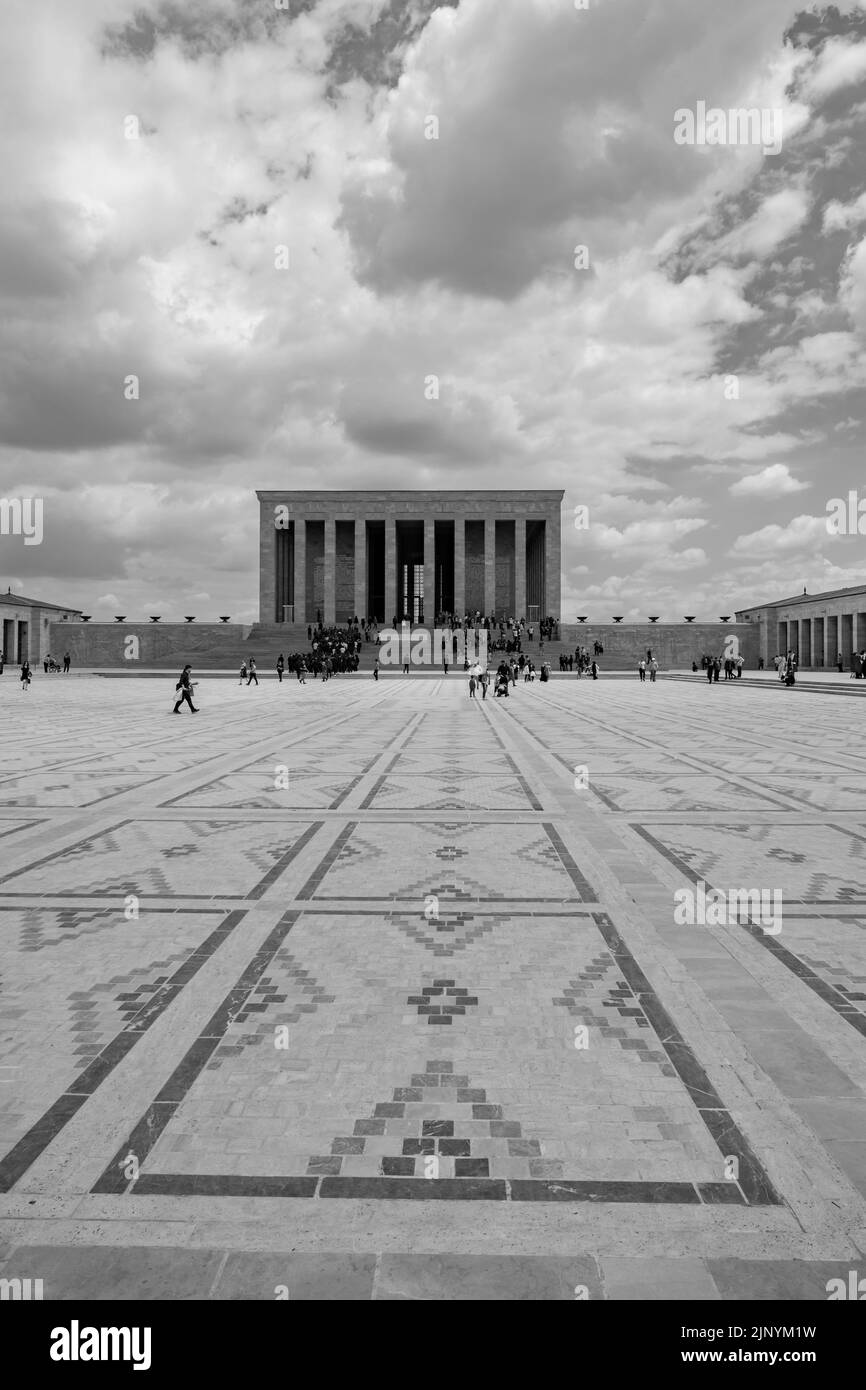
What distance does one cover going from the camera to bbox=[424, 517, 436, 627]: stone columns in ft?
196

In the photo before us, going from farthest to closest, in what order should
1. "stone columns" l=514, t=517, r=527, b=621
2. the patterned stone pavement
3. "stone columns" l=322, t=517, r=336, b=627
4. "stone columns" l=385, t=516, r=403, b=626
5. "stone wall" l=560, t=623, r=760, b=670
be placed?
"stone columns" l=514, t=517, r=527, b=621
"stone columns" l=322, t=517, r=336, b=627
"stone columns" l=385, t=516, r=403, b=626
"stone wall" l=560, t=623, r=760, b=670
the patterned stone pavement

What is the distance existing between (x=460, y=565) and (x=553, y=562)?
23.9 feet

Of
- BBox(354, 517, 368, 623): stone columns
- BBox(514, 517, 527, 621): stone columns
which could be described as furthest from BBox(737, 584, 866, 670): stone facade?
BBox(354, 517, 368, 623): stone columns

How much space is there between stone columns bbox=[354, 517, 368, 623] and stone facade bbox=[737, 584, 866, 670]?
95.1 feet

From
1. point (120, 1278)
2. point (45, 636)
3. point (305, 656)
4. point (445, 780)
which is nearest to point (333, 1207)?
point (120, 1278)

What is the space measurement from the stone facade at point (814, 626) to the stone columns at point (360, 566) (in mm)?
28973

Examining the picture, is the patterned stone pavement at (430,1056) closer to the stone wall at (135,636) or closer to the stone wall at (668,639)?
the stone wall at (668,639)

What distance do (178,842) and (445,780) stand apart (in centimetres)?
348

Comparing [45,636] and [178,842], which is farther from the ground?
[45,636]

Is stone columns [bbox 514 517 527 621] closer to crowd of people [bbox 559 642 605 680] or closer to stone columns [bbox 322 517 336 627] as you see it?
crowd of people [bbox 559 642 605 680]

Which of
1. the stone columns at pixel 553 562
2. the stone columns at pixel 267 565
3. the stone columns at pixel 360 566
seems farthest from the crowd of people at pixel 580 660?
the stone columns at pixel 267 565
